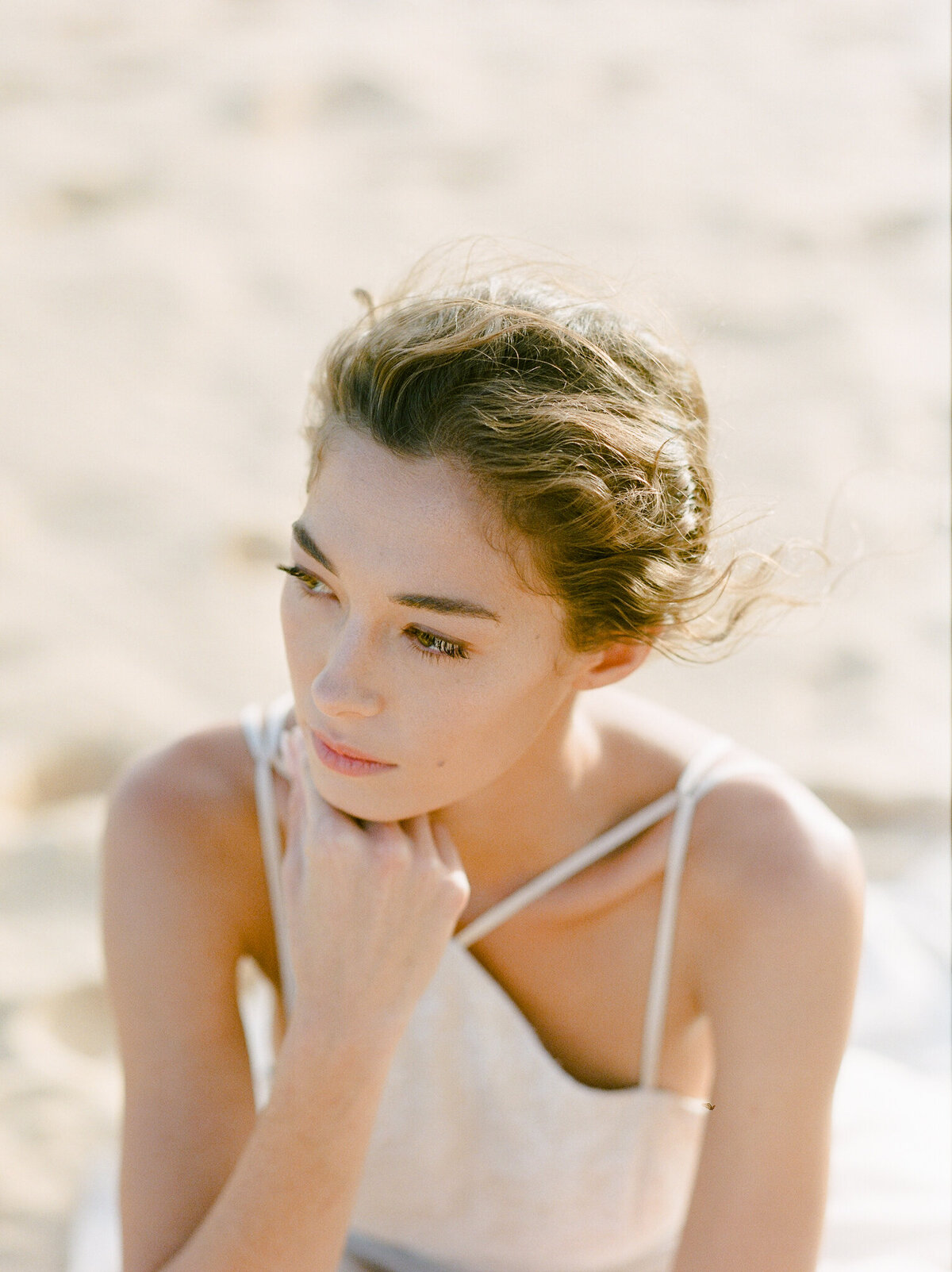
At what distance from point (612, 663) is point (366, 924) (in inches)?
19.0

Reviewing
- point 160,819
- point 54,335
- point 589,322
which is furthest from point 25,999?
point 54,335

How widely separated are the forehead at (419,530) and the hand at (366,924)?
0.40 m

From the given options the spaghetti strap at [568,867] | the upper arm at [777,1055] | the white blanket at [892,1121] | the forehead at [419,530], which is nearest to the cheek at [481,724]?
the forehead at [419,530]

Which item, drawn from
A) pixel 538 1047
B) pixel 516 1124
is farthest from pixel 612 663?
pixel 516 1124

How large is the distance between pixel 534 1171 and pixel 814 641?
109 inches

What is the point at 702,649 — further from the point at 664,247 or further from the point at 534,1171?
the point at 664,247

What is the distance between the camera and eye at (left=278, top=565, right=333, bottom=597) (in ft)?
5.81

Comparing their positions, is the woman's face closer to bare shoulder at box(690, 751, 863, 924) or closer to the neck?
the neck

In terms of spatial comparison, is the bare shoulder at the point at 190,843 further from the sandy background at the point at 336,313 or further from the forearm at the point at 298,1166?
the sandy background at the point at 336,313

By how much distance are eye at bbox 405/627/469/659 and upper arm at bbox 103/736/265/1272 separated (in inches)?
21.4

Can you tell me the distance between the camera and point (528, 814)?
2.08m

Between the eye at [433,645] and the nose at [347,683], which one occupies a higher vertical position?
the eye at [433,645]

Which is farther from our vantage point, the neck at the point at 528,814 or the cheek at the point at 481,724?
the neck at the point at 528,814

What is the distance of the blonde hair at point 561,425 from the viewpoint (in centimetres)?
168
